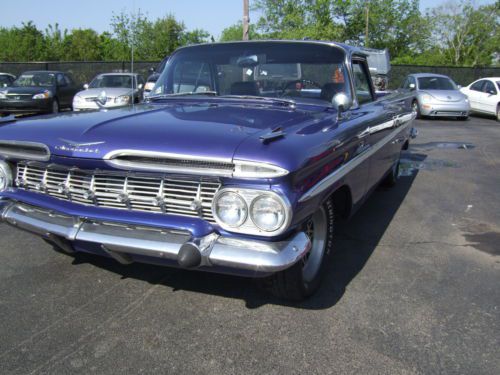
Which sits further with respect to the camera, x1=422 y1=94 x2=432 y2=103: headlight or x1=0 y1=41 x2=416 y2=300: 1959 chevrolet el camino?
x1=422 y1=94 x2=432 y2=103: headlight

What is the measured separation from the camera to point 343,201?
3.47 m

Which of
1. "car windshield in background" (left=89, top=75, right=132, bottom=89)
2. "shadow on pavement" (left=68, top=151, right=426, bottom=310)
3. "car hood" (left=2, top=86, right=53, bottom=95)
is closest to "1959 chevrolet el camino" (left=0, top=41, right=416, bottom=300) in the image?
"shadow on pavement" (left=68, top=151, right=426, bottom=310)

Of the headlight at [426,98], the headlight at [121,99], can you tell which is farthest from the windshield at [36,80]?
the headlight at [426,98]

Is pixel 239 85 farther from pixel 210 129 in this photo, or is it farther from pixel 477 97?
pixel 477 97

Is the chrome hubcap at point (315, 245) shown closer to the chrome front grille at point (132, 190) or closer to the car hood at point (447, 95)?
the chrome front grille at point (132, 190)

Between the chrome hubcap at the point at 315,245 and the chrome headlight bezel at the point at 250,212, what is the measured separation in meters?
0.70

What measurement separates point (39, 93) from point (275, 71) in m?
12.0

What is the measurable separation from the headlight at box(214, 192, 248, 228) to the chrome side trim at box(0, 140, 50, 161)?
109 centimetres

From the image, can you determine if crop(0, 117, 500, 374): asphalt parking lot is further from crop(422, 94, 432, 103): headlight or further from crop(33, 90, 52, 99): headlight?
crop(422, 94, 432, 103): headlight

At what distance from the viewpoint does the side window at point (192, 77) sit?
3.95 metres

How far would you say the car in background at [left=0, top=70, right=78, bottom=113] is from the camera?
1350cm

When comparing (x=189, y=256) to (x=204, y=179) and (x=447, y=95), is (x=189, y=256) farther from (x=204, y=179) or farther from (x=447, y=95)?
(x=447, y=95)

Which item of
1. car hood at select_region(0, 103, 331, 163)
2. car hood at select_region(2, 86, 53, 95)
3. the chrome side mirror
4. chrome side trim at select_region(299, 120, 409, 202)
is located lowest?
chrome side trim at select_region(299, 120, 409, 202)

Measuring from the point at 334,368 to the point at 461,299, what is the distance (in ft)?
4.04
